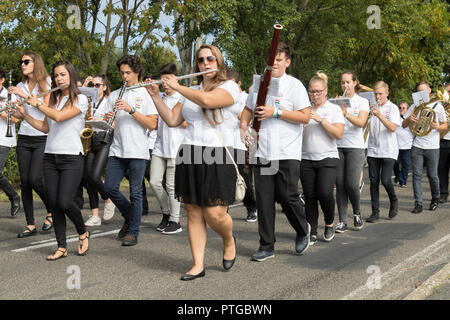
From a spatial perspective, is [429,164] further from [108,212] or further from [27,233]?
[27,233]

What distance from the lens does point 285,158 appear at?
593 cm

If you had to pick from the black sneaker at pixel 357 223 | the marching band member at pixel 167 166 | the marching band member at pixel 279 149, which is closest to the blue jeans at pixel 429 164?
the black sneaker at pixel 357 223

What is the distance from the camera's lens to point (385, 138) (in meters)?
8.70

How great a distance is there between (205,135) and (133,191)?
2019 millimetres

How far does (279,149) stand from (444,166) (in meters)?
5.67

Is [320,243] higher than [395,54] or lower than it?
lower

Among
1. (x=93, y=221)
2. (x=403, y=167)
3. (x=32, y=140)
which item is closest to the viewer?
(x=32, y=140)

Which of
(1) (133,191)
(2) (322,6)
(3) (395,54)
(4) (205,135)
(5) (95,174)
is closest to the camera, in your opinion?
(4) (205,135)

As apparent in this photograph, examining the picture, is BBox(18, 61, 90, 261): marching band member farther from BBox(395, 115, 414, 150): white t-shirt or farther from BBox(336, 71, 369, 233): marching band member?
BBox(395, 115, 414, 150): white t-shirt

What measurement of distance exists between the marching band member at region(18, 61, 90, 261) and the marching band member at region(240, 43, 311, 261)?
1610mm

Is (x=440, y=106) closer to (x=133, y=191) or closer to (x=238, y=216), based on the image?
(x=238, y=216)

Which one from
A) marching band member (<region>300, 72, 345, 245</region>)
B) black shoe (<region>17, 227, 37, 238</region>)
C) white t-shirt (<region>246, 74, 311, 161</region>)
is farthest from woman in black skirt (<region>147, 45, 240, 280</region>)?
black shoe (<region>17, 227, 37, 238</region>)

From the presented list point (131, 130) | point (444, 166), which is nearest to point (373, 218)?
point (444, 166)

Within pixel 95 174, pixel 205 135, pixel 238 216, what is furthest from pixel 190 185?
pixel 238 216
